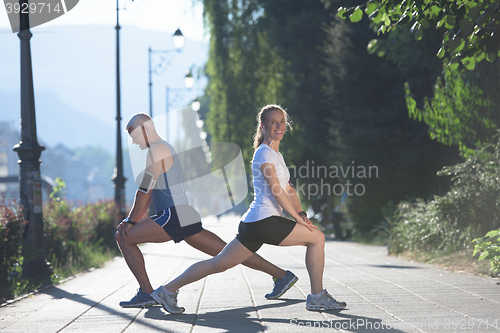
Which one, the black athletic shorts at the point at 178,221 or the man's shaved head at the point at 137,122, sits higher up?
the man's shaved head at the point at 137,122

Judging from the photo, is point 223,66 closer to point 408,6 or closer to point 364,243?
point 364,243

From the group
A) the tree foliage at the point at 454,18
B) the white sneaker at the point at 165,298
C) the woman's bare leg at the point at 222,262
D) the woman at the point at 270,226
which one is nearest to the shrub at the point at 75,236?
the white sneaker at the point at 165,298

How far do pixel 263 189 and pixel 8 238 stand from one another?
4.55m

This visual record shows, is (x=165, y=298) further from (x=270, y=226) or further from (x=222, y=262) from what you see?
(x=270, y=226)

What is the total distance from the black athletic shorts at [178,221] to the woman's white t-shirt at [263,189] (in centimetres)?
88

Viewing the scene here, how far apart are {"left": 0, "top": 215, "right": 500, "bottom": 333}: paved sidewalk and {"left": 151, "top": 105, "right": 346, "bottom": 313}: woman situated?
Result: 252 mm

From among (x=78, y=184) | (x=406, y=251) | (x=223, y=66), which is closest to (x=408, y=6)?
(x=406, y=251)

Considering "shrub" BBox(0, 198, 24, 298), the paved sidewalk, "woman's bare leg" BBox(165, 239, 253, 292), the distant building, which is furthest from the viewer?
the distant building

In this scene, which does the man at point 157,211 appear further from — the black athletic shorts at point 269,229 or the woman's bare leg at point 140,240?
the black athletic shorts at point 269,229

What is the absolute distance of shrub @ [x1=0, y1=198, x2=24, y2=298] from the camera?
8.00 m

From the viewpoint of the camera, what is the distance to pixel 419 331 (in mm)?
4535

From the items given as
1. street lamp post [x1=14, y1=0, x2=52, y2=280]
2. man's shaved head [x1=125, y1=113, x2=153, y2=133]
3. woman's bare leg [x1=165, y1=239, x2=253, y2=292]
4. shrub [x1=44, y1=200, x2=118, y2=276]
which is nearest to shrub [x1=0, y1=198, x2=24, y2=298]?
street lamp post [x1=14, y1=0, x2=52, y2=280]

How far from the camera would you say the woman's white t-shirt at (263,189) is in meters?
5.22

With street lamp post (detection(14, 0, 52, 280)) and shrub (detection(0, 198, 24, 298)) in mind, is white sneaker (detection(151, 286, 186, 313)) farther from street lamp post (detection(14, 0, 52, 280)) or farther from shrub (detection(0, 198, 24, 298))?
street lamp post (detection(14, 0, 52, 280))
